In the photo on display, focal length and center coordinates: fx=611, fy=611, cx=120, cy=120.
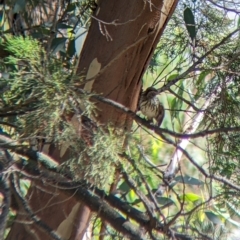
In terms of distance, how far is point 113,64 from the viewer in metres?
1.72

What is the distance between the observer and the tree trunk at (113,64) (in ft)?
5.59

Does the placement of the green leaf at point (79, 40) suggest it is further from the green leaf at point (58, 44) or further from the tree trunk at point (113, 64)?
the tree trunk at point (113, 64)

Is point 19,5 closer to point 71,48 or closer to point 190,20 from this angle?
point 71,48

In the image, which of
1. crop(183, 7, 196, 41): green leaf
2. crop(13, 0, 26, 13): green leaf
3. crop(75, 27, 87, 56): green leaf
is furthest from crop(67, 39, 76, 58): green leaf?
crop(183, 7, 196, 41): green leaf

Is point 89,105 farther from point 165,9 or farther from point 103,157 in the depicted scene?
point 165,9

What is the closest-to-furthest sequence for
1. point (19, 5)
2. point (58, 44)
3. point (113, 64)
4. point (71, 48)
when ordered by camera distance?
point (113, 64) < point (19, 5) < point (58, 44) < point (71, 48)

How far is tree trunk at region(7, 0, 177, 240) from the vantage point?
1705mm

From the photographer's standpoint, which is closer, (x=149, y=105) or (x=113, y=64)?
(x=113, y=64)

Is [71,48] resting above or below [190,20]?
below

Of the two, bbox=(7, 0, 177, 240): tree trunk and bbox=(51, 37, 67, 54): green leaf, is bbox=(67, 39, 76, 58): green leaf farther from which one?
bbox=(7, 0, 177, 240): tree trunk

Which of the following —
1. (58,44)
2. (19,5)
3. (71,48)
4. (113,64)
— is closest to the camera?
(113,64)

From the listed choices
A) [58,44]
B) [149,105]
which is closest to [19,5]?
[58,44]

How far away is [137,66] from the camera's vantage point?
173 cm

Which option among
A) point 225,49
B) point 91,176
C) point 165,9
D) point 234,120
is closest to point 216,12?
point 225,49
